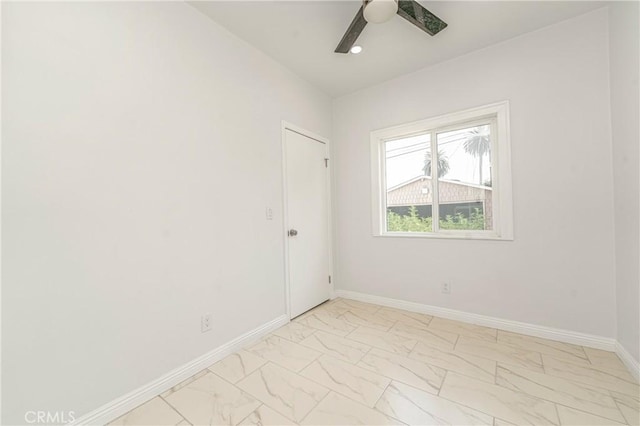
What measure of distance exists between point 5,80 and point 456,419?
2790 millimetres

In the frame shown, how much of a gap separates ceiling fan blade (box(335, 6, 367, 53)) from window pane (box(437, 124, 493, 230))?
1.49 m

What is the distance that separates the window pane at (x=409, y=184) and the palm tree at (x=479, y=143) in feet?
1.32

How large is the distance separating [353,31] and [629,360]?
303cm

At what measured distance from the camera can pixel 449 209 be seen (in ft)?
9.09

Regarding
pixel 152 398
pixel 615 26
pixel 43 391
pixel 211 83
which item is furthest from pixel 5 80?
pixel 615 26

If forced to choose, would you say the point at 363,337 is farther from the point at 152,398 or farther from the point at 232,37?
the point at 232,37

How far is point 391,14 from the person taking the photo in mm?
1636

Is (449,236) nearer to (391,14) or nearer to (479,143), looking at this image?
(479,143)

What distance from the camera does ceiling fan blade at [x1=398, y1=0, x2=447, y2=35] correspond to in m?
1.63

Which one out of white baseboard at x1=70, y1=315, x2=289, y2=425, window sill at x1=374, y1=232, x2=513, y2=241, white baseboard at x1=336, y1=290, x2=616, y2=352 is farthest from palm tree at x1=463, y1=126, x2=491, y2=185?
white baseboard at x1=70, y1=315, x2=289, y2=425

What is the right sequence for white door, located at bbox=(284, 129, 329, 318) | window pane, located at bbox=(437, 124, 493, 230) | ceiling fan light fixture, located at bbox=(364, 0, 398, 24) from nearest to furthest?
ceiling fan light fixture, located at bbox=(364, 0, 398, 24) → window pane, located at bbox=(437, 124, 493, 230) → white door, located at bbox=(284, 129, 329, 318)

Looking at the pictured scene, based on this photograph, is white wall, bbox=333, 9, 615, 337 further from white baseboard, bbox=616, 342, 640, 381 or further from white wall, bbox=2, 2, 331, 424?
white wall, bbox=2, 2, 331, 424

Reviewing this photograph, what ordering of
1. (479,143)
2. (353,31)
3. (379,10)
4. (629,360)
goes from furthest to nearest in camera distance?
(479,143), (353,31), (629,360), (379,10)

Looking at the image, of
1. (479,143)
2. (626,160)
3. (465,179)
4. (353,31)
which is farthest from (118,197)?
(626,160)
